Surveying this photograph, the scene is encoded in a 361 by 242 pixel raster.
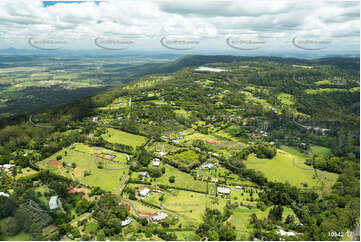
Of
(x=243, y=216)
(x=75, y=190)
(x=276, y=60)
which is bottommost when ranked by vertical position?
(x=243, y=216)

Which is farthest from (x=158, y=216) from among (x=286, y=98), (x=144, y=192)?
(x=286, y=98)

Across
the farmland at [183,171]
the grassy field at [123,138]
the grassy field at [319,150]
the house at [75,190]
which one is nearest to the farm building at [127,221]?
the farmland at [183,171]

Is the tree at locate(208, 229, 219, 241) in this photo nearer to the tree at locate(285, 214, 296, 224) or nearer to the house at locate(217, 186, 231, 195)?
the house at locate(217, 186, 231, 195)

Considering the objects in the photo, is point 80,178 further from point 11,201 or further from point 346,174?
point 346,174

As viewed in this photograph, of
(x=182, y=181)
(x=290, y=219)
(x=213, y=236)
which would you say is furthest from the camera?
(x=182, y=181)

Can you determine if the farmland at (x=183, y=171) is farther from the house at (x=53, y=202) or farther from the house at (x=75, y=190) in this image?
the house at (x=75, y=190)

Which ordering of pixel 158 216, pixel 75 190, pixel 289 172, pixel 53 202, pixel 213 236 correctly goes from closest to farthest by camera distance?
pixel 213 236
pixel 158 216
pixel 53 202
pixel 75 190
pixel 289 172

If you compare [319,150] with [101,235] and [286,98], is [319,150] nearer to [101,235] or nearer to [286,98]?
[286,98]

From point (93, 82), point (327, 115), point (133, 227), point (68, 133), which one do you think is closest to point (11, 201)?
point (133, 227)
